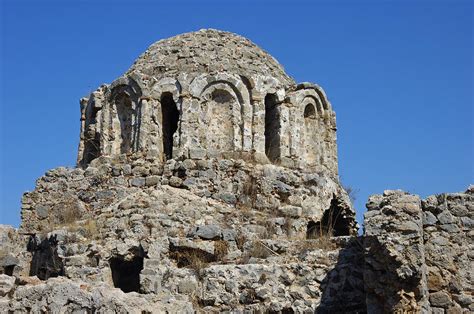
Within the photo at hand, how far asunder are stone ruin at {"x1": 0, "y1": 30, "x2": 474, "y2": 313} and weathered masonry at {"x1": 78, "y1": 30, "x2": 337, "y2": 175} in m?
0.04

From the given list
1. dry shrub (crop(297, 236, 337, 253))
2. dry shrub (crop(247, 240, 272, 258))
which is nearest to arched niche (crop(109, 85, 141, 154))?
dry shrub (crop(247, 240, 272, 258))

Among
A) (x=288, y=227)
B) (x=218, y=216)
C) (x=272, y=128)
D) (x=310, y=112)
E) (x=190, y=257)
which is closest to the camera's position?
(x=190, y=257)

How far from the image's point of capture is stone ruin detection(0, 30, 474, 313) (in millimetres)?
10891

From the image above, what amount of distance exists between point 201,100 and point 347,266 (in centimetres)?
654

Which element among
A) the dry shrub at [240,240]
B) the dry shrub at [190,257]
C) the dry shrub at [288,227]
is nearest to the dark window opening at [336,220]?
the dry shrub at [288,227]

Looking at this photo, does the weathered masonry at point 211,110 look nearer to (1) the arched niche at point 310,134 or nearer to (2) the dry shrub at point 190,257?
(1) the arched niche at point 310,134

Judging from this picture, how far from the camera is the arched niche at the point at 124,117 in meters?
17.7

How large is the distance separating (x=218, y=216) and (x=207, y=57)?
195 inches

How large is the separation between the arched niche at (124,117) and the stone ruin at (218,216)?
0.16ft

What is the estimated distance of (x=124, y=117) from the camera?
1823cm

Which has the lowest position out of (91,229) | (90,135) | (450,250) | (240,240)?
(450,250)

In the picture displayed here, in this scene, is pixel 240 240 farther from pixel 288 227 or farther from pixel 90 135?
pixel 90 135

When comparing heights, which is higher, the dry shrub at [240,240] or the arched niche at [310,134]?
the arched niche at [310,134]

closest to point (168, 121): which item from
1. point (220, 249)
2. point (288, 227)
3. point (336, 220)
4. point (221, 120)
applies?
point (221, 120)
